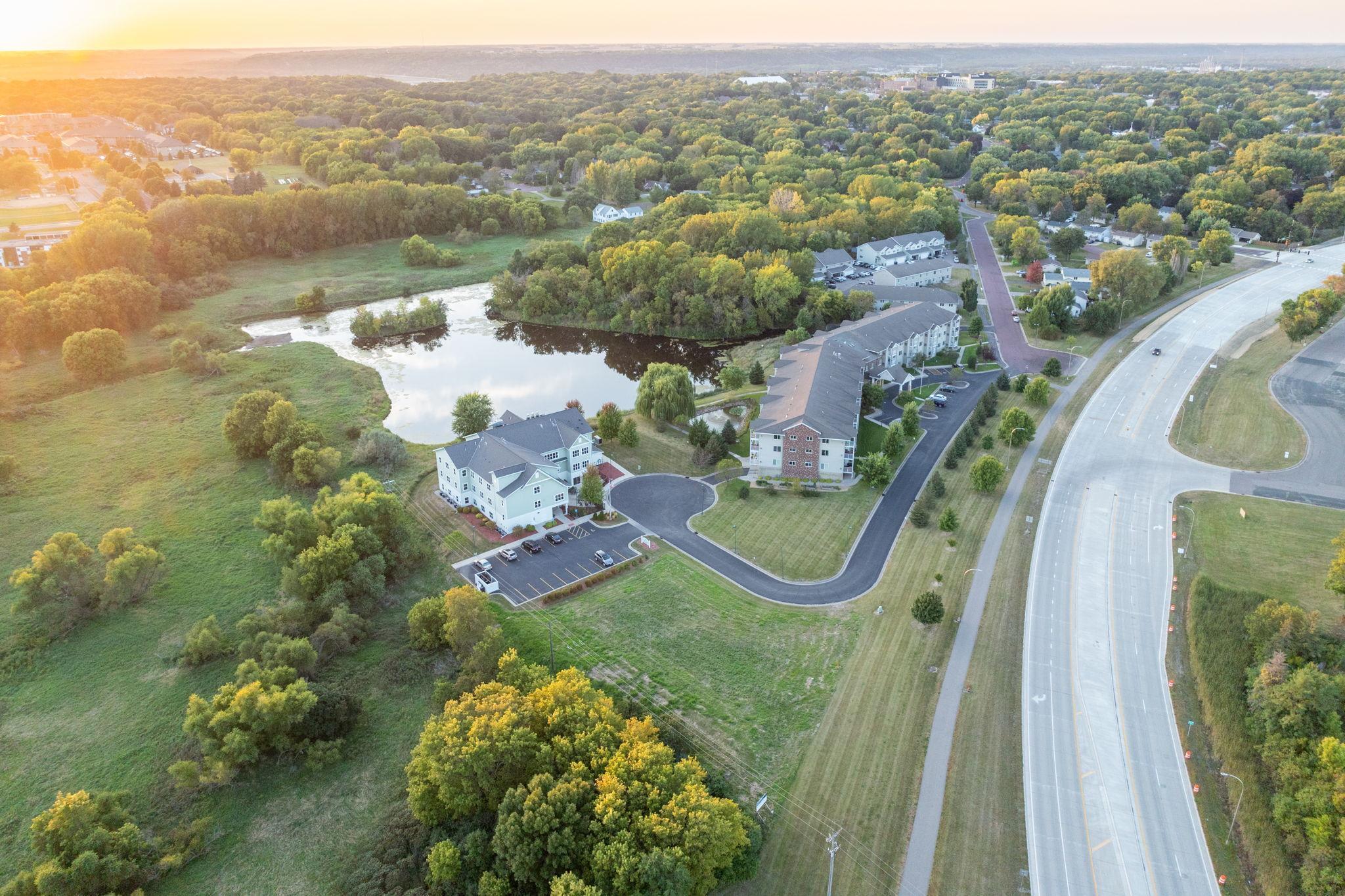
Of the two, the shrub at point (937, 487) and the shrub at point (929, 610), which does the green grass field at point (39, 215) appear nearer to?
the shrub at point (937, 487)

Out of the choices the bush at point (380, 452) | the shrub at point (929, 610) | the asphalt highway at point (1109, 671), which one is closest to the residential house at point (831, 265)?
the asphalt highway at point (1109, 671)

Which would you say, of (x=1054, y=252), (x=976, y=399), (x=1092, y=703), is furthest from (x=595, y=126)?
(x=1092, y=703)

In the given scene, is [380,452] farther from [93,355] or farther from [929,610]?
[929,610]

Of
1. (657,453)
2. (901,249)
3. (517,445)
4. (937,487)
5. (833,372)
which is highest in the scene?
(901,249)

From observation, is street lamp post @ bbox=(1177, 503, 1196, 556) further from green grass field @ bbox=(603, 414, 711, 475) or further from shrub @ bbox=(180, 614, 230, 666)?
shrub @ bbox=(180, 614, 230, 666)

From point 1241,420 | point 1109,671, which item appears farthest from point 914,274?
point 1109,671

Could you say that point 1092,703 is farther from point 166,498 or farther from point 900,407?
point 166,498

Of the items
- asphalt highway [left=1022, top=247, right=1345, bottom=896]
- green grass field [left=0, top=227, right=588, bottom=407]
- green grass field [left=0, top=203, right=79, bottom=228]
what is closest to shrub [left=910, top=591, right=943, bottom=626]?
asphalt highway [left=1022, top=247, right=1345, bottom=896]
